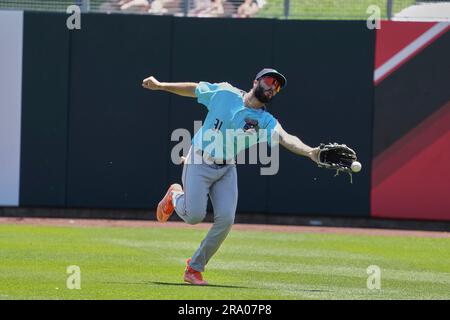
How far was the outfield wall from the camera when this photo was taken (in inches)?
721

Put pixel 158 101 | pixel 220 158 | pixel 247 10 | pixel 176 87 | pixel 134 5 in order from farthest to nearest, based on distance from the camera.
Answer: pixel 134 5 < pixel 247 10 < pixel 158 101 < pixel 176 87 < pixel 220 158

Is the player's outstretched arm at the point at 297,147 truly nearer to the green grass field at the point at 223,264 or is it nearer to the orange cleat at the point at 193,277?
the green grass field at the point at 223,264

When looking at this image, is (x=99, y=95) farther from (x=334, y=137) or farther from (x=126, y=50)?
(x=334, y=137)

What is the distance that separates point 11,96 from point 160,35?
289 cm

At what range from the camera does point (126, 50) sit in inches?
727

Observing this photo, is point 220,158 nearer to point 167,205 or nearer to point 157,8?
point 167,205

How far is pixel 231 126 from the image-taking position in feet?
33.8

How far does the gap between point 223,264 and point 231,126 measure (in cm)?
289

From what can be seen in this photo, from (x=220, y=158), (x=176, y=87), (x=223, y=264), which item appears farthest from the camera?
(x=223, y=264)

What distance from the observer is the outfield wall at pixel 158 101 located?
18312 mm

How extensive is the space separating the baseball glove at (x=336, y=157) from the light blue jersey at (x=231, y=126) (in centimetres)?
69

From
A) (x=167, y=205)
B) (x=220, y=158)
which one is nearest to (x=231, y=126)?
(x=220, y=158)
